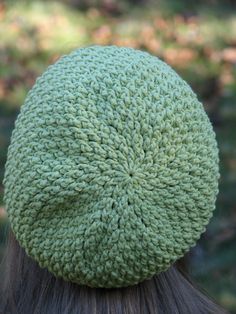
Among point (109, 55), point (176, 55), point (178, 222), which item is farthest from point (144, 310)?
point (176, 55)

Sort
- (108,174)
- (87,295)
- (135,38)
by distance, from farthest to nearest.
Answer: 1. (135,38)
2. (87,295)
3. (108,174)

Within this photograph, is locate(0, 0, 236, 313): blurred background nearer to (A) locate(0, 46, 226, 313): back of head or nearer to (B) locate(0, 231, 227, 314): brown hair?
(B) locate(0, 231, 227, 314): brown hair

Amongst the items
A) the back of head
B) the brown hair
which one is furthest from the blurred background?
the back of head

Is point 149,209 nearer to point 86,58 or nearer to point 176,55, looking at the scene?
point 86,58

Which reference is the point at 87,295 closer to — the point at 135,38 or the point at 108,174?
the point at 108,174

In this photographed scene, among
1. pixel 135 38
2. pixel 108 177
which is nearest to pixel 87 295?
pixel 108 177

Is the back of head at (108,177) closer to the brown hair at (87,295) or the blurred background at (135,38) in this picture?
the brown hair at (87,295)
